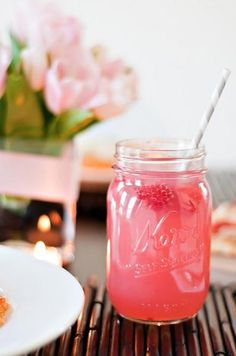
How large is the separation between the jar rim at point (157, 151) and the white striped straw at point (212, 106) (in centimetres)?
1

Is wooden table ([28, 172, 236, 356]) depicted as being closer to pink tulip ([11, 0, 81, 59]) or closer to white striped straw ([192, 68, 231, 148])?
white striped straw ([192, 68, 231, 148])

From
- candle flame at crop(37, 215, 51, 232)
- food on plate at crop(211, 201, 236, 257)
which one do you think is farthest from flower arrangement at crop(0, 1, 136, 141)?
food on plate at crop(211, 201, 236, 257)

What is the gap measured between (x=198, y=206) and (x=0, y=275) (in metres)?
0.24

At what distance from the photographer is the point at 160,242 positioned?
2.64ft

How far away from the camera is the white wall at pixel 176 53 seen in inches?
95.8

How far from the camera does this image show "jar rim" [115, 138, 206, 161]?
2.64 feet

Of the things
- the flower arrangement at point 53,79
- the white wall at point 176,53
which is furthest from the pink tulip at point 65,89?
the white wall at point 176,53

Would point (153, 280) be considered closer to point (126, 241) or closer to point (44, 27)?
point (126, 241)

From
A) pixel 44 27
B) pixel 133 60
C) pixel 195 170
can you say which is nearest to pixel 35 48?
pixel 44 27

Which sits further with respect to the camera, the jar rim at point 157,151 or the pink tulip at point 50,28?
the pink tulip at point 50,28

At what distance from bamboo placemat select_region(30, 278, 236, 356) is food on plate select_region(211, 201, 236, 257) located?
6.5 inches

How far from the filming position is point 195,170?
0.81 m

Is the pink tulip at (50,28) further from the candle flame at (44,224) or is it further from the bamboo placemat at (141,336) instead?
the bamboo placemat at (141,336)

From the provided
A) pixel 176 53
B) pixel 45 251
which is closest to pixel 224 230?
pixel 45 251
